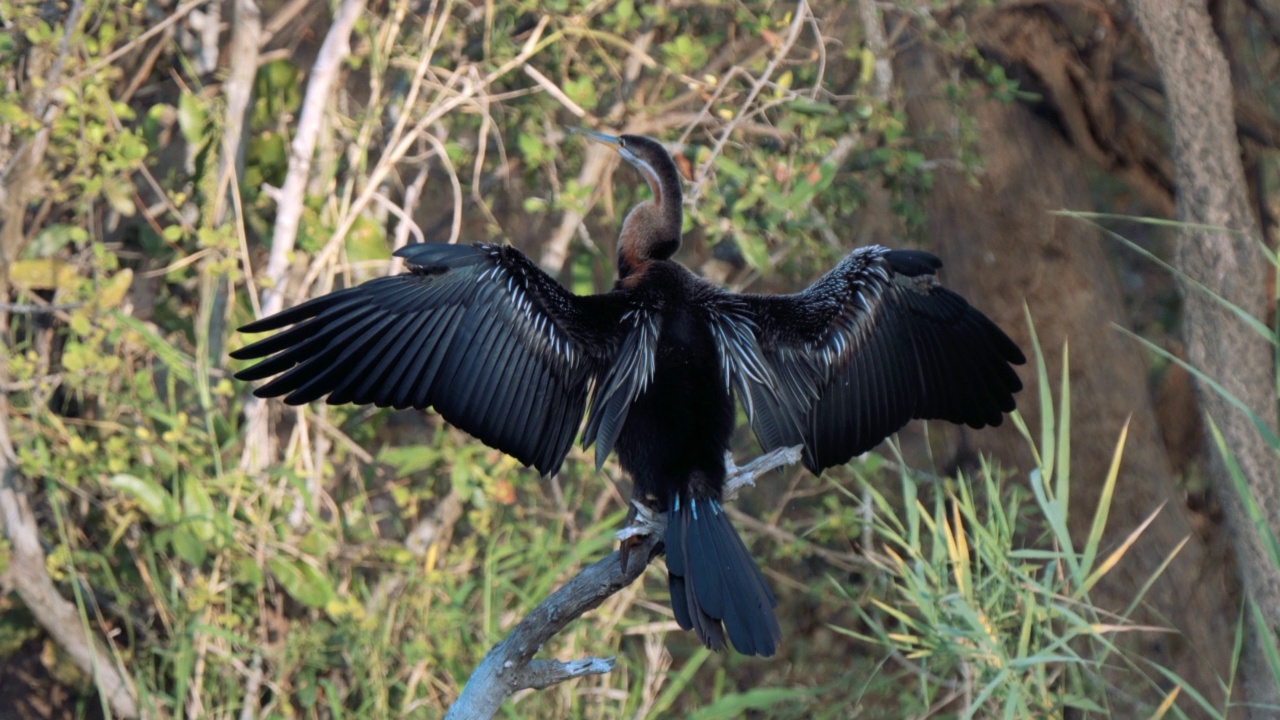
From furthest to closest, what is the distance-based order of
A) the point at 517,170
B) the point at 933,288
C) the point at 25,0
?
1. the point at 517,170
2. the point at 25,0
3. the point at 933,288

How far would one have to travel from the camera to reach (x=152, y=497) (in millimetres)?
3760

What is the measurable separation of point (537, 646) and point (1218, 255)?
101 inches

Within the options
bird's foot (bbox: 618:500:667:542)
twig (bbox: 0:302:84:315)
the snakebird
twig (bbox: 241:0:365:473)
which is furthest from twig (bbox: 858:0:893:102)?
Answer: twig (bbox: 0:302:84:315)

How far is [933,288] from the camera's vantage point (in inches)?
129

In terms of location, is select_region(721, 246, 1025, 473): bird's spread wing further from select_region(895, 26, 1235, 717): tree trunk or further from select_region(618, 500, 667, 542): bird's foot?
select_region(895, 26, 1235, 717): tree trunk

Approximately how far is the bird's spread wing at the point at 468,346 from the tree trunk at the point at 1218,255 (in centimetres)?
211

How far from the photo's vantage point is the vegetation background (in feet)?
12.7

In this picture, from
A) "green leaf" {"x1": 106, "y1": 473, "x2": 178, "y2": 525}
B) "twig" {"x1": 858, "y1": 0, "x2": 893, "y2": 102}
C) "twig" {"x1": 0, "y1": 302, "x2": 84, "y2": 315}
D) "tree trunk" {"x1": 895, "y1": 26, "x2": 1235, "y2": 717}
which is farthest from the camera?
"tree trunk" {"x1": 895, "y1": 26, "x2": 1235, "y2": 717}

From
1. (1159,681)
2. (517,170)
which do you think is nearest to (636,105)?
(517,170)

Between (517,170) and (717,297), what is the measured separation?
1.97 m

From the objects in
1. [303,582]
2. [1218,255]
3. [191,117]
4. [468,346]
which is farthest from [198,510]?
[1218,255]

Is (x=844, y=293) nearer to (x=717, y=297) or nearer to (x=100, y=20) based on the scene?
(x=717, y=297)

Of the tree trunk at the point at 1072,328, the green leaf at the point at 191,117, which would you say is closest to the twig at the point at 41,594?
the green leaf at the point at 191,117

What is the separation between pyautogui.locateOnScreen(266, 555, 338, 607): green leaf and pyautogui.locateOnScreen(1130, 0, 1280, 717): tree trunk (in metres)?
2.58
